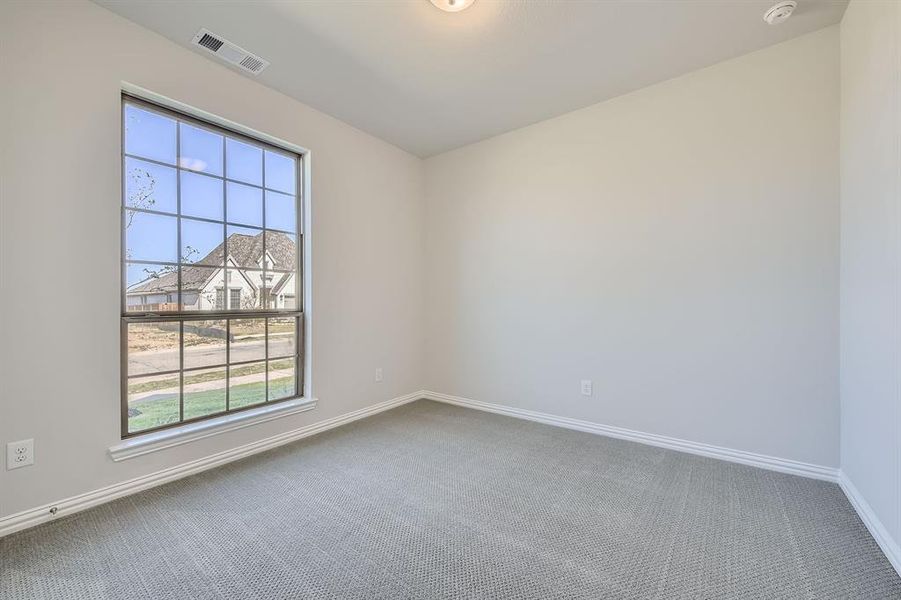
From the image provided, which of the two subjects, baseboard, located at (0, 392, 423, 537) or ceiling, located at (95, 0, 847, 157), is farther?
ceiling, located at (95, 0, 847, 157)

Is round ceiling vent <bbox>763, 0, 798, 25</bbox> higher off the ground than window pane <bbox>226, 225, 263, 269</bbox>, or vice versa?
round ceiling vent <bbox>763, 0, 798, 25</bbox>

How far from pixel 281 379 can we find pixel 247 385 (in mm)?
264

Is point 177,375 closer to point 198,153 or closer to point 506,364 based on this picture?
point 198,153

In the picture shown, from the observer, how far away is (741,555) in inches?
63.2

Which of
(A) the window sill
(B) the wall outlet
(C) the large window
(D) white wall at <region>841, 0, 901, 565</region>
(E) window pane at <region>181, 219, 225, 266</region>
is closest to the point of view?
(D) white wall at <region>841, 0, 901, 565</region>

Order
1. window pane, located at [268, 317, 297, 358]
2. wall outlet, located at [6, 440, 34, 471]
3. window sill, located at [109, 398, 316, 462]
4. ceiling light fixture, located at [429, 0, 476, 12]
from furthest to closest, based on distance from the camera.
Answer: window pane, located at [268, 317, 297, 358]
window sill, located at [109, 398, 316, 462]
ceiling light fixture, located at [429, 0, 476, 12]
wall outlet, located at [6, 440, 34, 471]

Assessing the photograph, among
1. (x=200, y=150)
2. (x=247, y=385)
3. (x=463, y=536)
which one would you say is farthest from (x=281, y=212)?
(x=463, y=536)

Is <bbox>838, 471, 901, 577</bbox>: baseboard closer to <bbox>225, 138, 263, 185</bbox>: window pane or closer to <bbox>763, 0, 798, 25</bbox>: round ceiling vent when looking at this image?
<bbox>763, 0, 798, 25</bbox>: round ceiling vent

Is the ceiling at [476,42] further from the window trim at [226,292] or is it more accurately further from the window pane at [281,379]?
the window pane at [281,379]

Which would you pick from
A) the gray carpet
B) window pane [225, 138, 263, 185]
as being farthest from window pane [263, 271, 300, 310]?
the gray carpet

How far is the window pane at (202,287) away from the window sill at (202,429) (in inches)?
30.6

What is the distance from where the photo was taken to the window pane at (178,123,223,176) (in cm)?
244

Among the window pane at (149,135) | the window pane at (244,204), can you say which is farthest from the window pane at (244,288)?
the window pane at (149,135)

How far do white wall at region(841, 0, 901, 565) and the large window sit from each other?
3484mm
